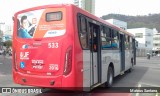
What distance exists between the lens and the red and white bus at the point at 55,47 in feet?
24.9

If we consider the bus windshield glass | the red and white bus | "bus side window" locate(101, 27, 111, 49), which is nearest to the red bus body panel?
A: the red and white bus

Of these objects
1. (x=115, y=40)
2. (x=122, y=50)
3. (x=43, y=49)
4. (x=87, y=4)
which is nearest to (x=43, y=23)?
(x=43, y=49)

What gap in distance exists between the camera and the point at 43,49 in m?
7.96

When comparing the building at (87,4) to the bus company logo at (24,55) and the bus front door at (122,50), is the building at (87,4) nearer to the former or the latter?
the bus front door at (122,50)

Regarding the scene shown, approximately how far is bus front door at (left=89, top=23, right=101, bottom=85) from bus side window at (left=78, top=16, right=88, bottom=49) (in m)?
0.52

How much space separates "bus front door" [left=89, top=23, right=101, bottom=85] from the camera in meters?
8.94

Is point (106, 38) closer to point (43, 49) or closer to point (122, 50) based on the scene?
point (43, 49)

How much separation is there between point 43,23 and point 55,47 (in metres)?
0.90

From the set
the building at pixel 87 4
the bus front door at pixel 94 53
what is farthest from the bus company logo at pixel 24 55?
the building at pixel 87 4

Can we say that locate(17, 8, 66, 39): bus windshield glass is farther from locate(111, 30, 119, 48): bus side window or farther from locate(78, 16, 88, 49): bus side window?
locate(111, 30, 119, 48): bus side window

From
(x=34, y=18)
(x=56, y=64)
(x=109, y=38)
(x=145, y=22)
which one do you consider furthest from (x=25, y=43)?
(x=145, y=22)

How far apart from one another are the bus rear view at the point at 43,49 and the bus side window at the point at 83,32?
60 centimetres

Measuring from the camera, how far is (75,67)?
7516mm

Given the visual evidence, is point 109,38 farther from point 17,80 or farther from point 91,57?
Answer: point 17,80
